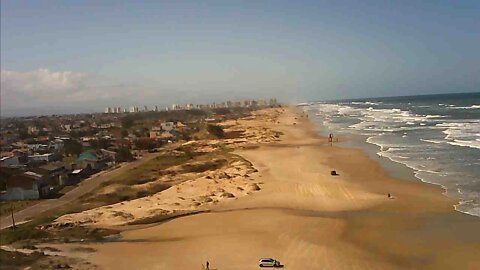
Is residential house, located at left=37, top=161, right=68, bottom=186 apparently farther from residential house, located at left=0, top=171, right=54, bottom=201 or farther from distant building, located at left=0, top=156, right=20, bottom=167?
distant building, located at left=0, top=156, right=20, bottom=167

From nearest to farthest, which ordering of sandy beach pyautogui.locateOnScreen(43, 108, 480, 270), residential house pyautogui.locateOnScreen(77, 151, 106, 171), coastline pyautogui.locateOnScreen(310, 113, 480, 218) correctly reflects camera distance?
sandy beach pyautogui.locateOnScreen(43, 108, 480, 270) < coastline pyautogui.locateOnScreen(310, 113, 480, 218) < residential house pyautogui.locateOnScreen(77, 151, 106, 171)

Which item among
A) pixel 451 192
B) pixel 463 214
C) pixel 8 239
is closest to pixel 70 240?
pixel 8 239

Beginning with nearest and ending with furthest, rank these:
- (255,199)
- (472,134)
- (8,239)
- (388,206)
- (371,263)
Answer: (371,263) → (8,239) → (388,206) → (255,199) → (472,134)

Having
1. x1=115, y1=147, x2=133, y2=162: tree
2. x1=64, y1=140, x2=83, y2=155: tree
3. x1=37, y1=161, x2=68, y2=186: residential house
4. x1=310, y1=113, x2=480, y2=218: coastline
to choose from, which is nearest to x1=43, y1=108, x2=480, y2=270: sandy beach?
x1=310, y1=113, x2=480, y2=218: coastline

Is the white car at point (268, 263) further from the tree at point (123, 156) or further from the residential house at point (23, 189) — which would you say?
the tree at point (123, 156)

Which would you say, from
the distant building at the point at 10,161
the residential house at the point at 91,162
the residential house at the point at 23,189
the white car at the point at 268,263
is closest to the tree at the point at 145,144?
the residential house at the point at 91,162

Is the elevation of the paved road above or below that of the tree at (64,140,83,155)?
below

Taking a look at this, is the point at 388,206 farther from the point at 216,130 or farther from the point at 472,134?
the point at 216,130
